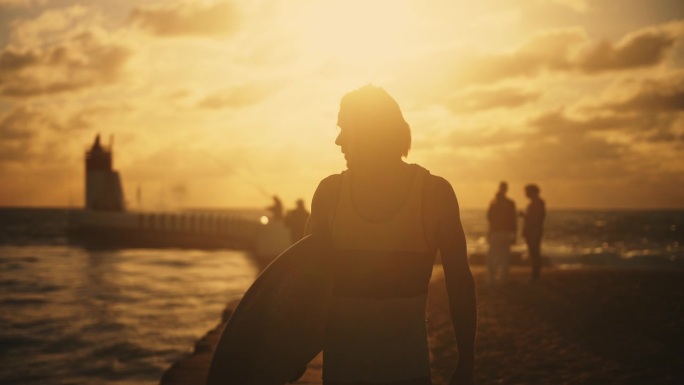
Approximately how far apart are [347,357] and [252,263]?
2468cm

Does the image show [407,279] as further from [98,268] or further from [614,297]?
[98,268]

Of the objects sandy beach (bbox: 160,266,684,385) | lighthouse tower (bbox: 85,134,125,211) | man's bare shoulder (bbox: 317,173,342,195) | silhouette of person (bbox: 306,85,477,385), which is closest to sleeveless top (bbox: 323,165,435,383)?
silhouette of person (bbox: 306,85,477,385)

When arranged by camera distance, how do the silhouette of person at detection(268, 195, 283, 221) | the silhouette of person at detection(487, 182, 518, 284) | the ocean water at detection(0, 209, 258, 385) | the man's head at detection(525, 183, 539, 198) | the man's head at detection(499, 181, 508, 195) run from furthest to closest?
the silhouette of person at detection(268, 195, 283, 221) < the man's head at detection(525, 183, 539, 198) < the man's head at detection(499, 181, 508, 195) < the silhouette of person at detection(487, 182, 518, 284) < the ocean water at detection(0, 209, 258, 385)

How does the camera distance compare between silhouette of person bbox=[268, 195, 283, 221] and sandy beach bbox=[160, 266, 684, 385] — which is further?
silhouette of person bbox=[268, 195, 283, 221]

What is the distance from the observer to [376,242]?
7.60 feet

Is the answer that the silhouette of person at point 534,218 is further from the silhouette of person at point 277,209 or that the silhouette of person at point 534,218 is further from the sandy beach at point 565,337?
the silhouette of person at point 277,209

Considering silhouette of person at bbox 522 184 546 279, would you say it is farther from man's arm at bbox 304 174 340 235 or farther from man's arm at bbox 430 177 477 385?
man's arm at bbox 304 174 340 235

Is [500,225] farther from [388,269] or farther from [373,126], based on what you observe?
[388,269]

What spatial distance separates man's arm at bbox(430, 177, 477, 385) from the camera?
233 cm

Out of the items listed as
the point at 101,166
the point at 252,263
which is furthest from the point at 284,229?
the point at 101,166

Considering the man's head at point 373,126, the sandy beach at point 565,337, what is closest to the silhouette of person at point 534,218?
the sandy beach at point 565,337

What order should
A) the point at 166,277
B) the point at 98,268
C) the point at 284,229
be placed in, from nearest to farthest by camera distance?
the point at 166,277, the point at 98,268, the point at 284,229

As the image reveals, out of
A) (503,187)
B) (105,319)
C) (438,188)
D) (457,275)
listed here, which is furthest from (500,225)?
(438,188)

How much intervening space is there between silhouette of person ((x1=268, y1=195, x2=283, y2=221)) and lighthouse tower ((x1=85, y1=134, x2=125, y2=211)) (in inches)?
1353
